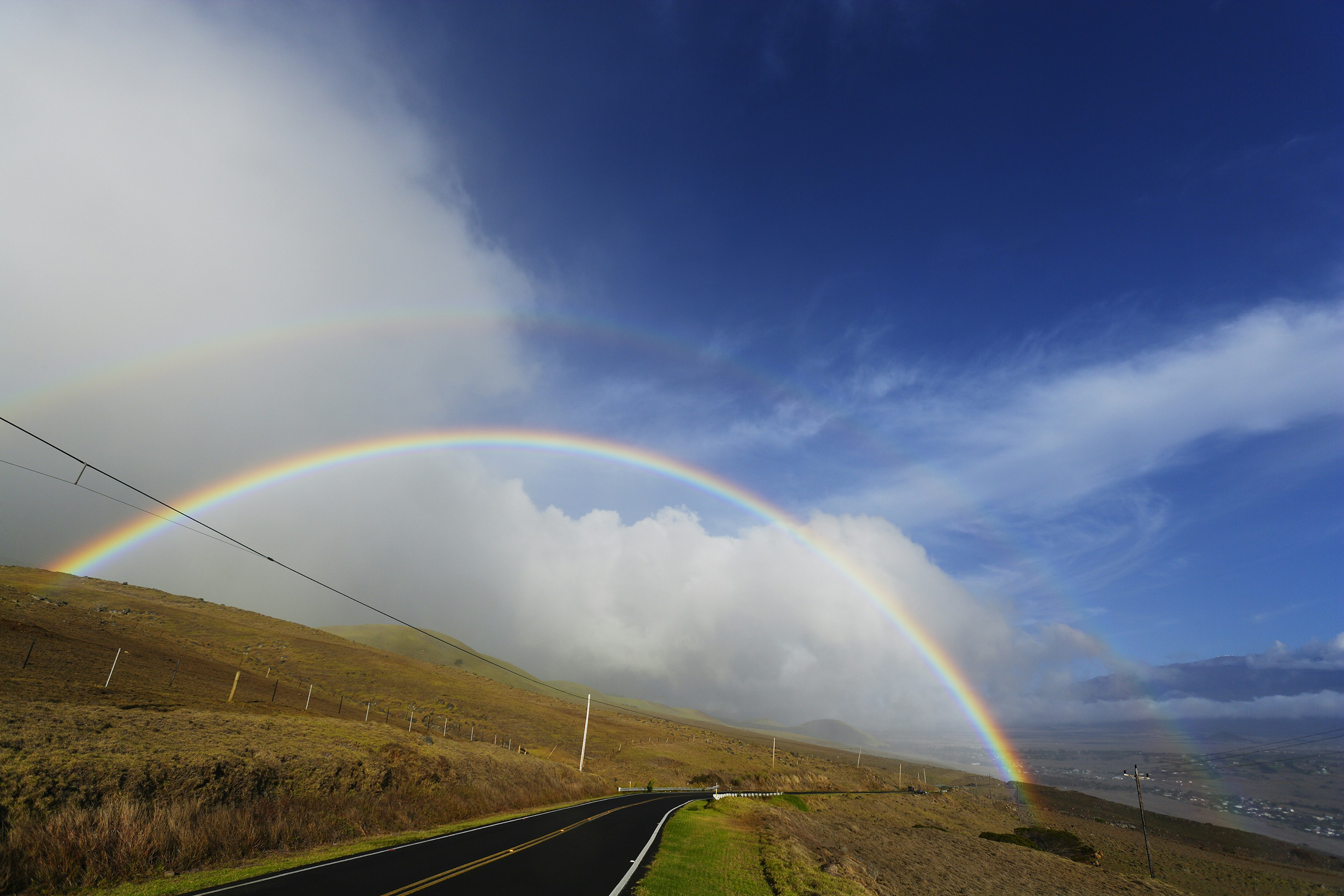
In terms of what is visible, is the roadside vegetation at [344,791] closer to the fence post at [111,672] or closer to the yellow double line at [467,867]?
the fence post at [111,672]

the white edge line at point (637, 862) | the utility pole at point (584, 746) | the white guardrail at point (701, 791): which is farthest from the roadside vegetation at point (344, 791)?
the white guardrail at point (701, 791)

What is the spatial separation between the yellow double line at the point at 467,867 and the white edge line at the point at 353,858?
298cm

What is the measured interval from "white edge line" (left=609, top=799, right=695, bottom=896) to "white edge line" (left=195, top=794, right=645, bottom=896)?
335 millimetres

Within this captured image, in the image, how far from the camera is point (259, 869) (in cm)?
1505

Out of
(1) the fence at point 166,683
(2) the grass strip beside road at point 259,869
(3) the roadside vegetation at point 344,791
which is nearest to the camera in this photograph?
(2) the grass strip beside road at point 259,869

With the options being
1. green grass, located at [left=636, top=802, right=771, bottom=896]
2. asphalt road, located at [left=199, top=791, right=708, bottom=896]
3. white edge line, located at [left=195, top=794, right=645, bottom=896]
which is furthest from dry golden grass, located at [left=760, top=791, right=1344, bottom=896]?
white edge line, located at [left=195, top=794, right=645, bottom=896]

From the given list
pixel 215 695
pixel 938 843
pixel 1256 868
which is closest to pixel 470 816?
pixel 215 695

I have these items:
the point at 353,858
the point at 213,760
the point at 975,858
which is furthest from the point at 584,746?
the point at 353,858

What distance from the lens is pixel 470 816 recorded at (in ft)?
95.8

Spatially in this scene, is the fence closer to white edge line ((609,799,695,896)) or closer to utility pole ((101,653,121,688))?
utility pole ((101,653,121,688))

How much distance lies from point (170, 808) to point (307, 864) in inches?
184

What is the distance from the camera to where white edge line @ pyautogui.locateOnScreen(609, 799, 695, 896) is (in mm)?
15160

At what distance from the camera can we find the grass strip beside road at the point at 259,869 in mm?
12672

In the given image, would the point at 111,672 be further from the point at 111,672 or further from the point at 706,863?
the point at 706,863
